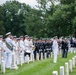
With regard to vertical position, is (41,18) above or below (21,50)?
above

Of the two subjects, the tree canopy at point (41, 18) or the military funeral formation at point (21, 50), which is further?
the tree canopy at point (41, 18)

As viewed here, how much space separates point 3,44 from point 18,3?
94.9 metres

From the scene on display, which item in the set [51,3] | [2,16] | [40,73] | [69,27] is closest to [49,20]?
[69,27]

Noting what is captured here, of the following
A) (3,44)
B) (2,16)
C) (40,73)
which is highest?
(2,16)

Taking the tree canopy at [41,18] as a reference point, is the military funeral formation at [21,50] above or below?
below

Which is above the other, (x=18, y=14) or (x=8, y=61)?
(x=18, y=14)

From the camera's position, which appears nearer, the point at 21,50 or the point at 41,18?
the point at 21,50

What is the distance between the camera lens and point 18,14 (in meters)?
107

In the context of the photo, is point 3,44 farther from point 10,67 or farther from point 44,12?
point 44,12

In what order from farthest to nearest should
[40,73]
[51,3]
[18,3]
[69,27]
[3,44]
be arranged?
1. [18,3]
2. [51,3]
3. [69,27]
4. [3,44]
5. [40,73]

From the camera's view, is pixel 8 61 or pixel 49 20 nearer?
pixel 8 61

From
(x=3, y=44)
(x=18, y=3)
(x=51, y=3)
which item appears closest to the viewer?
(x=3, y=44)

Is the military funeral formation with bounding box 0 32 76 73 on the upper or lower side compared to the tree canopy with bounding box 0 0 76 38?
lower

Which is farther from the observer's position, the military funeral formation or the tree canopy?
the tree canopy
